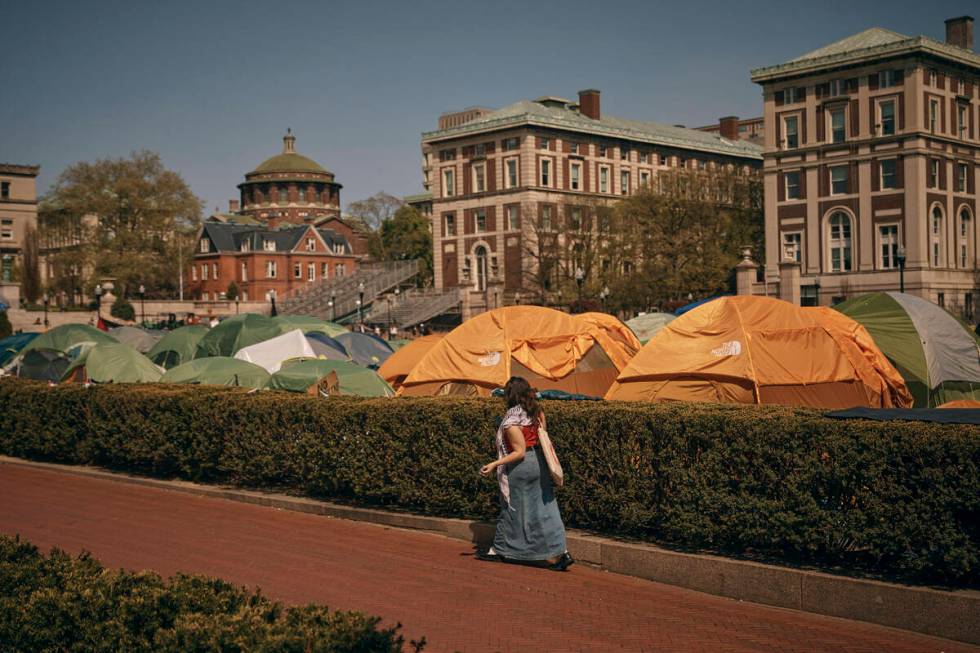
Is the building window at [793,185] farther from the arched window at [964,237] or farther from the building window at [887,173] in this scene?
the arched window at [964,237]

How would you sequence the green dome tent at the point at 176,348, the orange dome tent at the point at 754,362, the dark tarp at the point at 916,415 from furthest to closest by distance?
the green dome tent at the point at 176,348 → the orange dome tent at the point at 754,362 → the dark tarp at the point at 916,415

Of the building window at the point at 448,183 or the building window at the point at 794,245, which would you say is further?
the building window at the point at 448,183

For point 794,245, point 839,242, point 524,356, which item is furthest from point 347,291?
point 524,356

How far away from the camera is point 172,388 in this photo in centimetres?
1673

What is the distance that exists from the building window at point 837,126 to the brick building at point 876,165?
6cm

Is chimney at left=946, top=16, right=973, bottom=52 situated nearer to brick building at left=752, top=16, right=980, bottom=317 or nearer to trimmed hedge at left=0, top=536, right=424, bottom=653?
brick building at left=752, top=16, right=980, bottom=317

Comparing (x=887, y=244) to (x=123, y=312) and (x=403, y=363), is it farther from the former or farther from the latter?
(x=123, y=312)

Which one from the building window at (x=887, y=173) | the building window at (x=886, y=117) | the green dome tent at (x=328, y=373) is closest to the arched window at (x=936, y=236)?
the building window at (x=887, y=173)

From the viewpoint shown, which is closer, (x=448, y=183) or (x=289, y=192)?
(x=448, y=183)

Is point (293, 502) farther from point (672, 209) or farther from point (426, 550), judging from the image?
point (672, 209)

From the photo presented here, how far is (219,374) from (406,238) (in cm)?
8579

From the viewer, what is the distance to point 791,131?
68688mm

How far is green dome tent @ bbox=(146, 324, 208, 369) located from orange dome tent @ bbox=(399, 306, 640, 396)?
1312cm

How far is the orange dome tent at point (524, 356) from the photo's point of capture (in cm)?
2036
